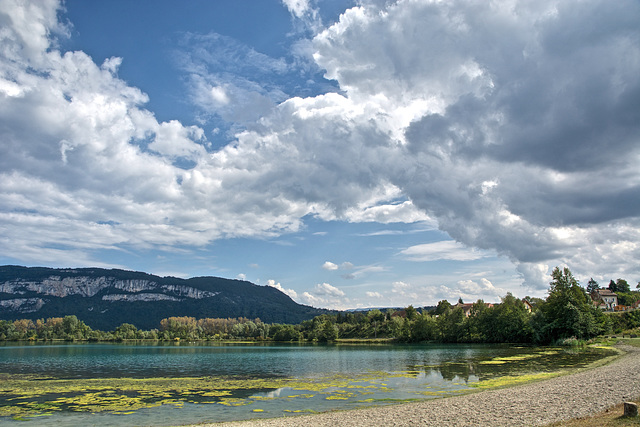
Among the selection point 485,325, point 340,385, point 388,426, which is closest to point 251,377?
point 340,385

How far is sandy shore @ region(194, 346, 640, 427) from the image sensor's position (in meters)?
20.8

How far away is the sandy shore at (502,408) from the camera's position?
20.8 metres

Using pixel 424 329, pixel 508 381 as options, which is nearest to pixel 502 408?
pixel 508 381

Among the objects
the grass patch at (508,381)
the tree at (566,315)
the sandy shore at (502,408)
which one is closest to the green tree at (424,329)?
the tree at (566,315)

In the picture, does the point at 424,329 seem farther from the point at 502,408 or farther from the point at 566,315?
the point at 502,408

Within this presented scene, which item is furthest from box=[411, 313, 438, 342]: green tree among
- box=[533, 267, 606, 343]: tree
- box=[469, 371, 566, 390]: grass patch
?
box=[469, 371, 566, 390]: grass patch

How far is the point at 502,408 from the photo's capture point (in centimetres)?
2372

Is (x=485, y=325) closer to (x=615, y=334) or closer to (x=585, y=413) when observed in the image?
(x=615, y=334)

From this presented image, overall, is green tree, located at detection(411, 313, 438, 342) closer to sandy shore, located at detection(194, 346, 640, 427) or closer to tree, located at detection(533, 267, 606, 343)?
tree, located at detection(533, 267, 606, 343)

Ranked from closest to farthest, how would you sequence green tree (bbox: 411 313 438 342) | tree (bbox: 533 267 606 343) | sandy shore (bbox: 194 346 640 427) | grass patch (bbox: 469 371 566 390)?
sandy shore (bbox: 194 346 640 427) → grass patch (bbox: 469 371 566 390) → tree (bbox: 533 267 606 343) → green tree (bbox: 411 313 438 342)

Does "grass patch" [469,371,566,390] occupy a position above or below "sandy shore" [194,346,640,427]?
below

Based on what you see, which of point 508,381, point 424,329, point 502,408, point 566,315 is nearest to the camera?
point 502,408

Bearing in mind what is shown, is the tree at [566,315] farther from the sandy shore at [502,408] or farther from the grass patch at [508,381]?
the sandy shore at [502,408]

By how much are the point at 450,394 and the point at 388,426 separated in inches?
536
